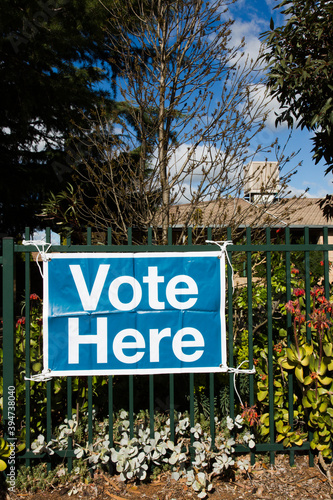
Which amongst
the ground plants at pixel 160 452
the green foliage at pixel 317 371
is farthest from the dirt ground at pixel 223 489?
the green foliage at pixel 317 371

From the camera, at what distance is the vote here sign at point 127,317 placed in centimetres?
256

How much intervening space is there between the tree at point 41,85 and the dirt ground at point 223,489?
5.09 m

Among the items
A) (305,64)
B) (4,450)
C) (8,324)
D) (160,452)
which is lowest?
(160,452)

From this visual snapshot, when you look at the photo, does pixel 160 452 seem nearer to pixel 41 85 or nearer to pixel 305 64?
pixel 305 64

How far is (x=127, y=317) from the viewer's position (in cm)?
259

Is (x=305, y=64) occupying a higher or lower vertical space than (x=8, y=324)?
higher

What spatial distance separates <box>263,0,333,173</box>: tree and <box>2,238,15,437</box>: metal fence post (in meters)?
3.27

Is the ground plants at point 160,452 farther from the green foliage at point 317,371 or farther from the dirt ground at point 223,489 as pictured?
the green foliage at point 317,371

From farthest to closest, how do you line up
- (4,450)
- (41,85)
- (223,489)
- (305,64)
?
(41,85) < (305,64) < (223,489) < (4,450)

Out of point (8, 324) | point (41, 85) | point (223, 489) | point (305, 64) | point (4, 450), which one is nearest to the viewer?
point (4, 450)

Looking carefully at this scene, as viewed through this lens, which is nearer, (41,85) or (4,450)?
(4,450)

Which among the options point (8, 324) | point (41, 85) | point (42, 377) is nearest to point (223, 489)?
point (42, 377)

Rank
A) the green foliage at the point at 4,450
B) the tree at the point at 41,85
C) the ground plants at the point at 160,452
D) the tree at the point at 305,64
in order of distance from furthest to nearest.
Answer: the tree at the point at 41,85 < the tree at the point at 305,64 < the ground plants at the point at 160,452 < the green foliage at the point at 4,450

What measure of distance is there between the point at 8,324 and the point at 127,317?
2.72ft
